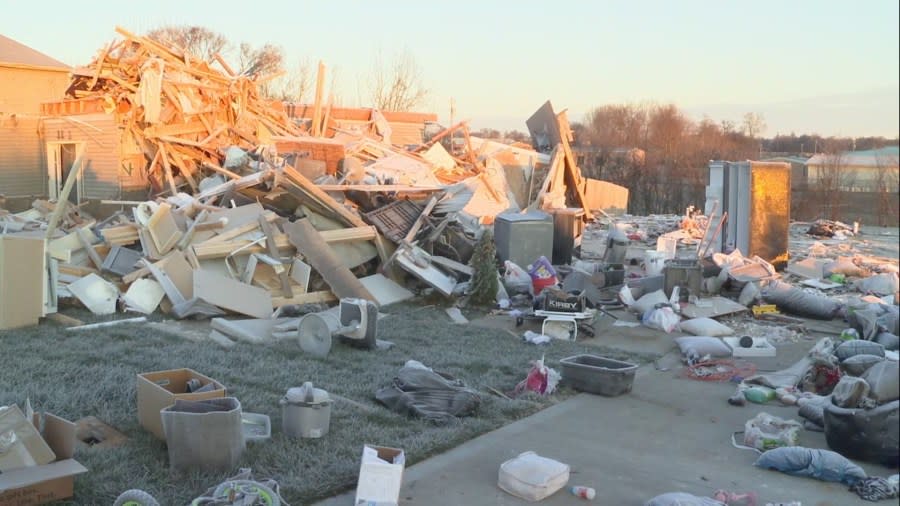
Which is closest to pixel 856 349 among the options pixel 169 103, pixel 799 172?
pixel 169 103

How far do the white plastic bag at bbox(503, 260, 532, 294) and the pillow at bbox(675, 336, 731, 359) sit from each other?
3.26m

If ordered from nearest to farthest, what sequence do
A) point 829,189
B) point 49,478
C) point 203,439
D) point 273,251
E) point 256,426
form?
point 49,478 → point 203,439 → point 256,426 → point 273,251 → point 829,189

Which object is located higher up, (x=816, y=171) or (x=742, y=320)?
(x=816, y=171)

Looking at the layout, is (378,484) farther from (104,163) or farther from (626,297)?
(104,163)

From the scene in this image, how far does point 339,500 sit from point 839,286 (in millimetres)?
10720

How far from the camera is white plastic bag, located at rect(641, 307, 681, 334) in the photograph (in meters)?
9.67

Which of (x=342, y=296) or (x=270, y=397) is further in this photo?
(x=342, y=296)

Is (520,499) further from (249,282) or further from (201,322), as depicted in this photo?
(249,282)

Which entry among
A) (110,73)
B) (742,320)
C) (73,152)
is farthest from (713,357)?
(73,152)

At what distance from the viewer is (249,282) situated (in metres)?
10.2

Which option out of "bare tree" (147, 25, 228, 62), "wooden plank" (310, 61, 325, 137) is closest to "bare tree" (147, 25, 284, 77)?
"bare tree" (147, 25, 228, 62)

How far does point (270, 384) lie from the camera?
663 cm

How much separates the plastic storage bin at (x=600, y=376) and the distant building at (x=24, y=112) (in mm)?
15183

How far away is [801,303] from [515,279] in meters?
3.97
